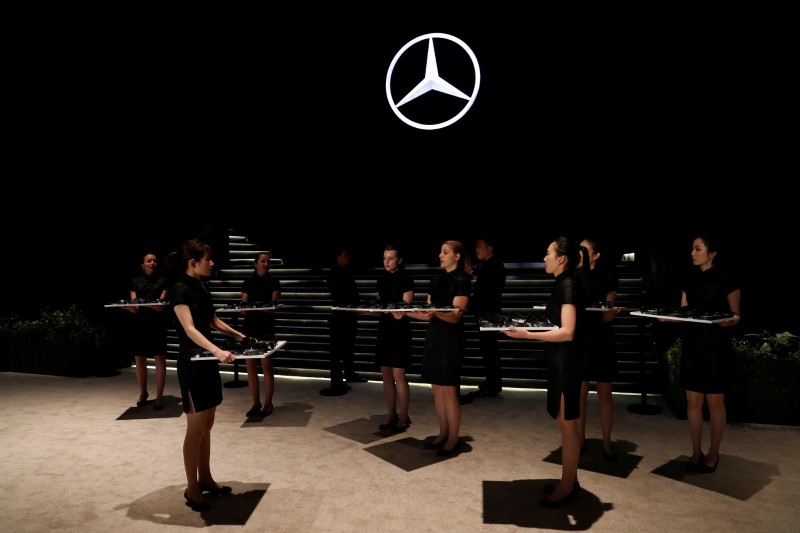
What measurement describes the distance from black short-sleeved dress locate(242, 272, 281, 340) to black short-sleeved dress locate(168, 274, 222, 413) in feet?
6.87

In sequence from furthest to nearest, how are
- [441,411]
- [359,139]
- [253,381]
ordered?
[359,139], [253,381], [441,411]

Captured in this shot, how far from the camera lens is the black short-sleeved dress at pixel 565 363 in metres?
3.12

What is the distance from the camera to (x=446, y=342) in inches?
161

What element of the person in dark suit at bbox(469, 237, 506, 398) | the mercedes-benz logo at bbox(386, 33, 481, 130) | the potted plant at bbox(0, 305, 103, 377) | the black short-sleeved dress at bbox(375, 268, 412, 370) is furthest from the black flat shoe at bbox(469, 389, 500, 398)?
the potted plant at bbox(0, 305, 103, 377)

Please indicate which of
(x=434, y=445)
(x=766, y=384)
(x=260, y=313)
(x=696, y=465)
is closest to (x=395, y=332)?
(x=434, y=445)

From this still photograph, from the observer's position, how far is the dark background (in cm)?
686

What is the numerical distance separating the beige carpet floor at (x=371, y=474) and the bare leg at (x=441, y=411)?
0.22m

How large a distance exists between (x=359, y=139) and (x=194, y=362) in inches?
289

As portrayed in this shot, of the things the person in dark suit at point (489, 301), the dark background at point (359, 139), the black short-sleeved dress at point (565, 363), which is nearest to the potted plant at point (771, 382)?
the dark background at point (359, 139)

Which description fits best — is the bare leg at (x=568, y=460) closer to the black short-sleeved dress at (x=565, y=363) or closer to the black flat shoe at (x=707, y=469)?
the black short-sleeved dress at (x=565, y=363)

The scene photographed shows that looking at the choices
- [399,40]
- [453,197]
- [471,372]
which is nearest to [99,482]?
[471,372]

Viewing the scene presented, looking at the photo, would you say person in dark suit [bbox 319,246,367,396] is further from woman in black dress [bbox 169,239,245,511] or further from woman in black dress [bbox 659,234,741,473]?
woman in black dress [bbox 659,234,741,473]

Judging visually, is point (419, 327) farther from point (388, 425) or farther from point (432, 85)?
point (432, 85)

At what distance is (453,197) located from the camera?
9.61 meters
